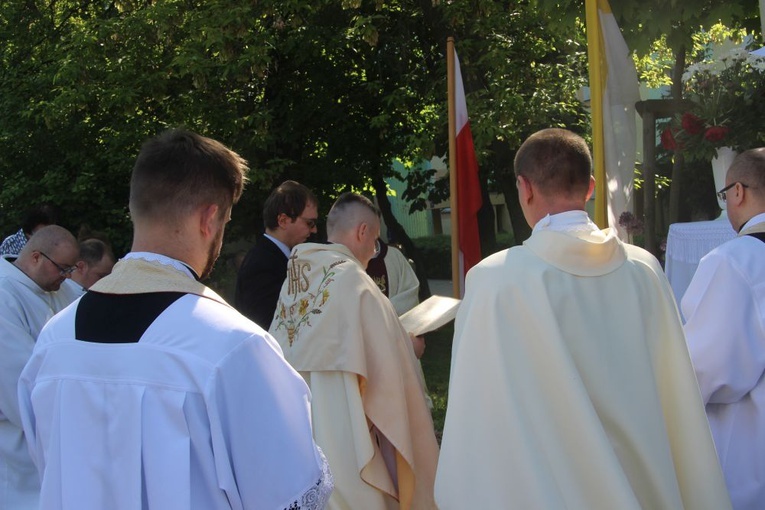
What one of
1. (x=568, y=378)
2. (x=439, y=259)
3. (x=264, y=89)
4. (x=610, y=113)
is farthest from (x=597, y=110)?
(x=439, y=259)

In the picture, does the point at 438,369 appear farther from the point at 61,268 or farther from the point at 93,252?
the point at 61,268

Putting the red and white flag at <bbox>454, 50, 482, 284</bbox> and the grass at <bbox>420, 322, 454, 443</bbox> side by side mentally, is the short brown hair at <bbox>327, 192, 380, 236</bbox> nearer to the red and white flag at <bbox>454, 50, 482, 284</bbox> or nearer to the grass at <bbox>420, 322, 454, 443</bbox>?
the red and white flag at <bbox>454, 50, 482, 284</bbox>

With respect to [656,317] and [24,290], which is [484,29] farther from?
[656,317]

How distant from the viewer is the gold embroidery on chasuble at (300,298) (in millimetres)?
4281

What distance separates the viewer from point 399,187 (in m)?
→ 31.1

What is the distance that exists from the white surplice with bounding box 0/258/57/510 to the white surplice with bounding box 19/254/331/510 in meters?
2.08

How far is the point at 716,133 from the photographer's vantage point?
5.11 meters

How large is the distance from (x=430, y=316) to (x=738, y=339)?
155cm

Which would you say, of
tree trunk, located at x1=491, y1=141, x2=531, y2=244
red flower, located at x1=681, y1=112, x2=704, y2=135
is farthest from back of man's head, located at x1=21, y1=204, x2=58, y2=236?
tree trunk, located at x1=491, y1=141, x2=531, y2=244

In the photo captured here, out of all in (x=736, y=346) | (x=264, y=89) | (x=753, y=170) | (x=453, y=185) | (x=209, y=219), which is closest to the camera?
(x=209, y=219)

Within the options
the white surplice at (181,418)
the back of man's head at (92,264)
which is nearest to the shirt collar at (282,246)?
the back of man's head at (92,264)

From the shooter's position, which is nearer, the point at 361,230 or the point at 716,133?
the point at 361,230

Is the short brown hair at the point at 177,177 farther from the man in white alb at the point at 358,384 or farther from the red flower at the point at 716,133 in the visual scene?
the red flower at the point at 716,133

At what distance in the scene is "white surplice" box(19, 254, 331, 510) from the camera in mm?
1909
